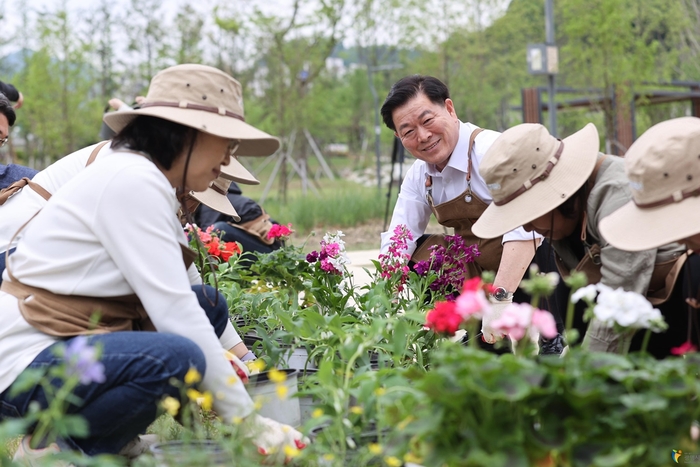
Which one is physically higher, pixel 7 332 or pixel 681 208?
pixel 681 208

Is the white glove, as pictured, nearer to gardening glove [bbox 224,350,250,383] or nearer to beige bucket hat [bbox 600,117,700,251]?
gardening glove [bbox 224,350,250,383]

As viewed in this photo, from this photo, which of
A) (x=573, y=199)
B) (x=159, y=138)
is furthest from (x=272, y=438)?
(x=573, y=199)

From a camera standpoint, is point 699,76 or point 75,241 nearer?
point 75,241

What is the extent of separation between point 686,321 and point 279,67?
11.9 m

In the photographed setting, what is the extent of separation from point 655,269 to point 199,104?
1.31m

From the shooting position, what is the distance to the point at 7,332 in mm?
2000

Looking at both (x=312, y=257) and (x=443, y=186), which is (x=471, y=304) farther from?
(x=443, y=186)

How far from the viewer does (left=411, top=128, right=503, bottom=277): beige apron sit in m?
3.34

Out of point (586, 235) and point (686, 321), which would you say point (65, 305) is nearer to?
point (586, 235)

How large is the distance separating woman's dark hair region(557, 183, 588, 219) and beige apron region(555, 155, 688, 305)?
2 cm

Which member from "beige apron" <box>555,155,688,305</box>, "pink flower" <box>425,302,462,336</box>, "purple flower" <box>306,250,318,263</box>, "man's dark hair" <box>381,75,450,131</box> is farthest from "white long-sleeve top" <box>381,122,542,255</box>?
"pink flower" <box>425,302,462,336</box>

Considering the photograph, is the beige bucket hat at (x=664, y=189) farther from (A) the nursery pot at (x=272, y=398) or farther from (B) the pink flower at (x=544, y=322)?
(A) the nursery pot at (x=272, y=398)

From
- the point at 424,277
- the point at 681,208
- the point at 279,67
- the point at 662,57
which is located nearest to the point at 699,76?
the point at 662,57

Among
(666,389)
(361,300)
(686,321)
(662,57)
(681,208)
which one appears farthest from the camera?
(662,57)
